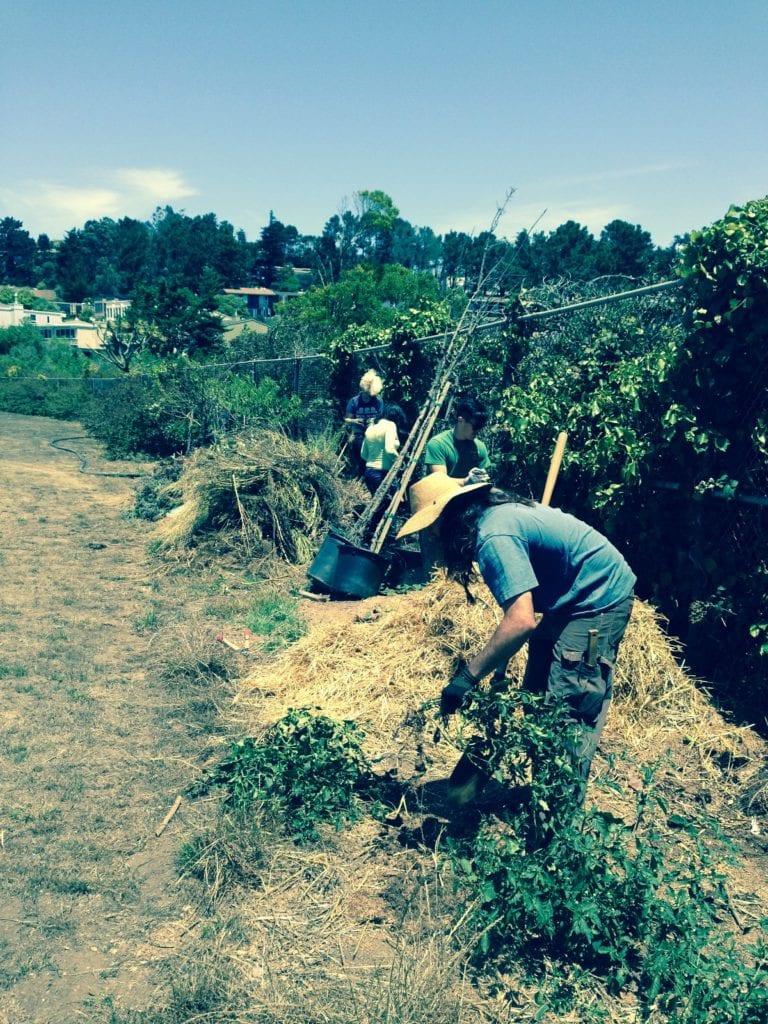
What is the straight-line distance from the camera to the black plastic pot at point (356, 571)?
7.04 m

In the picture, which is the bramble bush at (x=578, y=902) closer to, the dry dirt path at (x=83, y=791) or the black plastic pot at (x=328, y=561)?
the dry dirt path at (x=83, y=791)

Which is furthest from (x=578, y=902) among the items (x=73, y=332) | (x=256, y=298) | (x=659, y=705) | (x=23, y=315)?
(x=256, y=298)

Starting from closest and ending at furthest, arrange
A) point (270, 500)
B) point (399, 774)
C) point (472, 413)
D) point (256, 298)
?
point (399, 774)
point (472, 413)
point (270, 500)
point (256, 298)

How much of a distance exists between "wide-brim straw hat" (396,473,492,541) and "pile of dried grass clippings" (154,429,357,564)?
4.60 m

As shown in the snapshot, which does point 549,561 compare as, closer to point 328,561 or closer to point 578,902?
point 578,902

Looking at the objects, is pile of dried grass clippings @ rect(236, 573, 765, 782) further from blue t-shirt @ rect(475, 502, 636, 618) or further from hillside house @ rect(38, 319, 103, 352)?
hillside house @ rect(38, 319, 103, 352)

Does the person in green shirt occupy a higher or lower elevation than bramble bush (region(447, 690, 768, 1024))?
higher

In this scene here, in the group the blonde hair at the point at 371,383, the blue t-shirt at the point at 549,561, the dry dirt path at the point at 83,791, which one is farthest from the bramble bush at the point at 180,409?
the blue t-shirt at the point at 549,561

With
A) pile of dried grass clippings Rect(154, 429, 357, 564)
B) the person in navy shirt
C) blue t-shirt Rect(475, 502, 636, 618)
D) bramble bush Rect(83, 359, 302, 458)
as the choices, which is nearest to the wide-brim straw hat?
blue t-shirt Rect(475, 502, 636, 618)

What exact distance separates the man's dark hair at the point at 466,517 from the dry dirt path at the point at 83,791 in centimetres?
176

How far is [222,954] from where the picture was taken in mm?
2742

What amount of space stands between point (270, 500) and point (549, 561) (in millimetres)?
5325

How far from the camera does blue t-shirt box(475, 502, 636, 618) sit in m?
2.99

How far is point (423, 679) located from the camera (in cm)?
502
